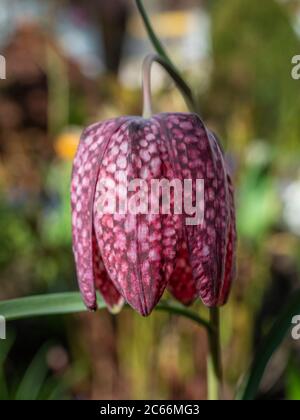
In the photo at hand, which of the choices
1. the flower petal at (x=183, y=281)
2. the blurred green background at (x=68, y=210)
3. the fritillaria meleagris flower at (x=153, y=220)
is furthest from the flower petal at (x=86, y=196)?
the blurred green background at (x=68, y=210)

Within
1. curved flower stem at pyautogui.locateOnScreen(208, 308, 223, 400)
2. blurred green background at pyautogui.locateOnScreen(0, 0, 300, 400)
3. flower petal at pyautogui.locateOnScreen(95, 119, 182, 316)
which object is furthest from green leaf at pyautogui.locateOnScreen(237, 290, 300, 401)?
blurred green background at pyautogui.locateOnScreen(0, 0, 300, 400)

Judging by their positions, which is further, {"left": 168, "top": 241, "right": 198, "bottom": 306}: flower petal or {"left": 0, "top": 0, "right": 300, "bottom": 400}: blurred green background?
{"left": 0, "top": 0, "right": 300, "bottom": 400}: blurred green background

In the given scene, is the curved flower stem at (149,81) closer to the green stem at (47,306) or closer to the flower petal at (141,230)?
the flower petal at (141,230)

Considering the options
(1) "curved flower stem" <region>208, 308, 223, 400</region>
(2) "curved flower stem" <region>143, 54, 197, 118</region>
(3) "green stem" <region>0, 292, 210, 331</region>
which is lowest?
(1) "curved flower stem" <region>208, 308, 223, 400</region>

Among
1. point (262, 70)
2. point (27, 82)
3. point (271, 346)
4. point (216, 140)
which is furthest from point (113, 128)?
Answer: point (262, 70)

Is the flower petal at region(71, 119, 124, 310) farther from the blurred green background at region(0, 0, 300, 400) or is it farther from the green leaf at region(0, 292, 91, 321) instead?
the blurred green background at region(0, 0, 300, 400)
